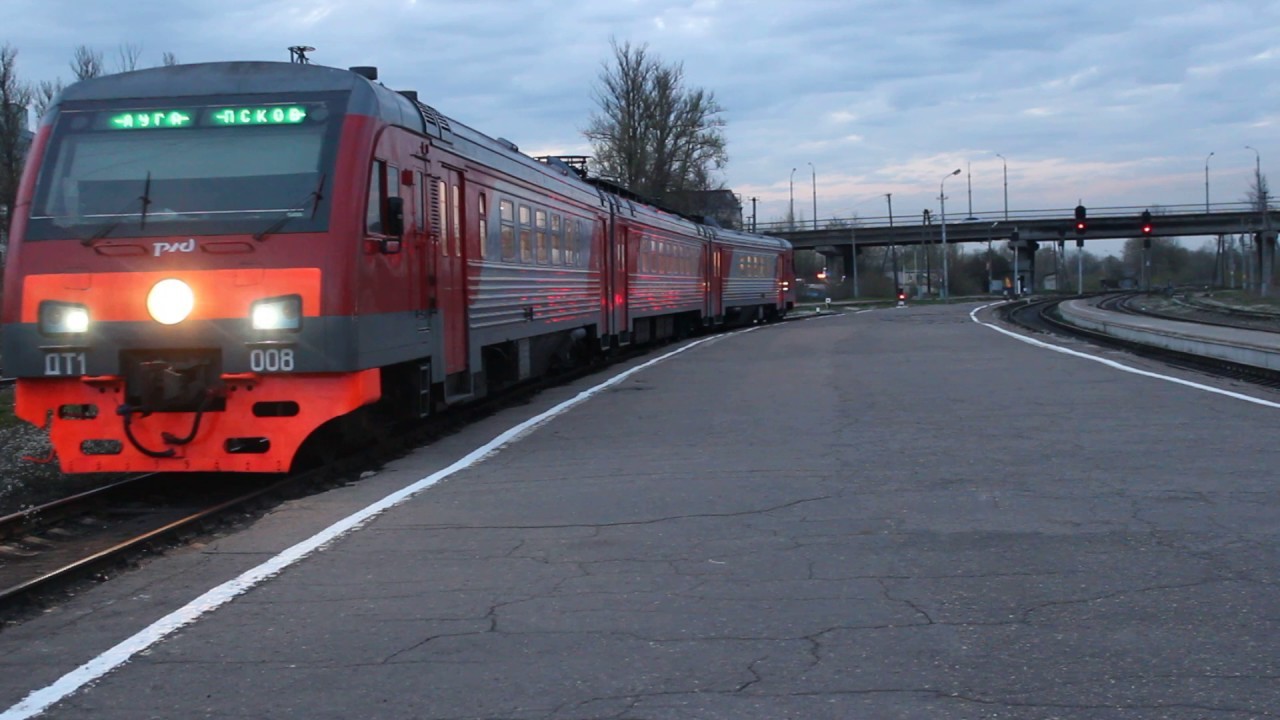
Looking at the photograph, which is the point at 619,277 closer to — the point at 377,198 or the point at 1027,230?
the point at 377,198

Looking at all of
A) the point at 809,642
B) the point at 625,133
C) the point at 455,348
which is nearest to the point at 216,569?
the point at 809,642

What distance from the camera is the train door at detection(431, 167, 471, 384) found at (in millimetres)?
11945

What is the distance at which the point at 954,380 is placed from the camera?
1728 centimetres

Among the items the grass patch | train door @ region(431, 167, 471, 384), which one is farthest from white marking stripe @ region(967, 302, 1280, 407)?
the grass patch

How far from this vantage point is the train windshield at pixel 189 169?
9.30 m

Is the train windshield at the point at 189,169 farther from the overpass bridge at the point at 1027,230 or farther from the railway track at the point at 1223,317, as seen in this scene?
the overpass bridge at the point at 1027,230

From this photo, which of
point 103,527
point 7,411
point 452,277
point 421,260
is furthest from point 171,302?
point 7,411

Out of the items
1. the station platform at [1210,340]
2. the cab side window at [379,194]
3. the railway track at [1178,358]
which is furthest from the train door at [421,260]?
the station platform at [1210,340]

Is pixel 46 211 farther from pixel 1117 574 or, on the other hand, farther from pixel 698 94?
pixel 698 94

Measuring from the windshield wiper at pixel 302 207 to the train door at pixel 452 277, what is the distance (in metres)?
2.35

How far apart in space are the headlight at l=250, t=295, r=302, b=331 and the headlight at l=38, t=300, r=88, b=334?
1263 mm

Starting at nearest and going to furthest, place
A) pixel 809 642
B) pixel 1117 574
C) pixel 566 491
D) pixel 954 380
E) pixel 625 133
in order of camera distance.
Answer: pixel 809 642 → pixel 1117 574 → pixel 566 491 → pixel 954 380 → pixel 625 133

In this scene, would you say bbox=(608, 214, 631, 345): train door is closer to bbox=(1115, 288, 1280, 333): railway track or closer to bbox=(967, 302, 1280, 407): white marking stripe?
bbox=(967, 302, 1280, 407): white marking stripe

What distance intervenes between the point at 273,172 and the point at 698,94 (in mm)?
52395
